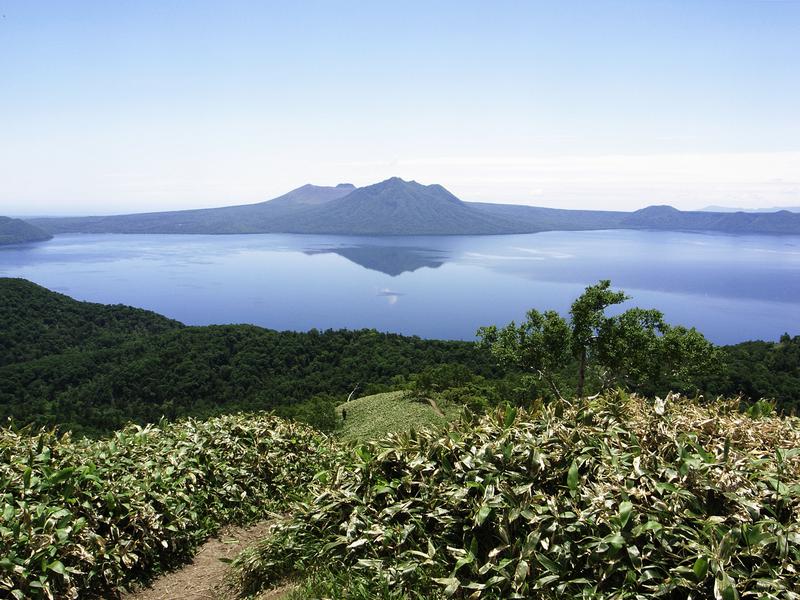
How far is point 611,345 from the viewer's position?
46.6 feet

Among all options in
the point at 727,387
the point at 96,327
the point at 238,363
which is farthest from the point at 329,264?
the point at 727,387

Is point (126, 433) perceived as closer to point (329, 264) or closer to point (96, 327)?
point (96, 327)

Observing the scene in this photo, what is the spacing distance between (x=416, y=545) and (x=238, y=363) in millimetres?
41600

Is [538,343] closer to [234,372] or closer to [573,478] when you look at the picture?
[573,478]

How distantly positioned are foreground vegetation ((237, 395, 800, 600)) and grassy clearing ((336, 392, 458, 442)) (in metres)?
10.1

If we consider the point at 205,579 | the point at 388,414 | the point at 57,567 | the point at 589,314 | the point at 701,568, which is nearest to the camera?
the point at 701,568

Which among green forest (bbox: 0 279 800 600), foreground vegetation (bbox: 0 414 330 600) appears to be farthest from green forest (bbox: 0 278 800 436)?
green forest (bbox: 0 279 800 600)

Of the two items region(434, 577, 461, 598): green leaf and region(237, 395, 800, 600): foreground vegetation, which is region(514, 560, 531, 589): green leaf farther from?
region(434, 577, 461, 598): green leaf

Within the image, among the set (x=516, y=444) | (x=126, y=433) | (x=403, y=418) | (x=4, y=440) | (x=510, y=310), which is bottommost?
(x=510, y=310)

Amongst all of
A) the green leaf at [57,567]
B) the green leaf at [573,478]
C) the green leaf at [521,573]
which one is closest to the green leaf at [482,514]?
the green leaf at [521,573]

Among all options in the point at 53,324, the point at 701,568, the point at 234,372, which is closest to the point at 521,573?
the point at 701,568

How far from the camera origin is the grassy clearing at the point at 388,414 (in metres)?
14.8

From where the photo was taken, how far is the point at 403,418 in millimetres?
15914

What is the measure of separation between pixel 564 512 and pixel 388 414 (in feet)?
46.6
